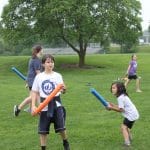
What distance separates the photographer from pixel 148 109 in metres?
13.3

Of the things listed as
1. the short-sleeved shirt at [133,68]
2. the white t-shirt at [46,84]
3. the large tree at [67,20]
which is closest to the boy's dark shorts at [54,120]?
the white t-shirt at [46,84]

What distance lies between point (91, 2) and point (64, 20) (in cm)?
268

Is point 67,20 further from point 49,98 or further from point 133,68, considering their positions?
point 49,98

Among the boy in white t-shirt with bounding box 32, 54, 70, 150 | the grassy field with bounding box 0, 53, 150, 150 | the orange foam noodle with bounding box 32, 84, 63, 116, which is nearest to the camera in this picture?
the orange foam noodle with bounding box 32, 84, 63, 116

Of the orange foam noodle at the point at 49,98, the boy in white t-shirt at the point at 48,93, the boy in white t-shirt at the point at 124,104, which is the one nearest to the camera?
the orange foam noodle at the point at 49,98

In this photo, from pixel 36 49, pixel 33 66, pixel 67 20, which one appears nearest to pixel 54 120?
pixel 36 49

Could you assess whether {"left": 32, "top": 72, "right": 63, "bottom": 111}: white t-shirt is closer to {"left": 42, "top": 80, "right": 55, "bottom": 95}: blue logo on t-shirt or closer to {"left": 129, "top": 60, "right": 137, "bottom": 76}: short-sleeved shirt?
{"left": 42, "top": 80, "right": 55, "bottom": 95}: blue logo on t-shirt

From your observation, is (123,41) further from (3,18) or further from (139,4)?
(3,18)

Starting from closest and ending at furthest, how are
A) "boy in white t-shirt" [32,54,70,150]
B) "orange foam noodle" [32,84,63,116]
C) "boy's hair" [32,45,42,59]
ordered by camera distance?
1. "orange foam noodle" [32,84,63,116]
2. "boy in white t-shirt" [32,54,70,150]
3. "boy's hair" [32,45,42,59]

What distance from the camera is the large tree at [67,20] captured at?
36.5 metres

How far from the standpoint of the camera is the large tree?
3653cm

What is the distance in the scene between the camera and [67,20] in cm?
3684

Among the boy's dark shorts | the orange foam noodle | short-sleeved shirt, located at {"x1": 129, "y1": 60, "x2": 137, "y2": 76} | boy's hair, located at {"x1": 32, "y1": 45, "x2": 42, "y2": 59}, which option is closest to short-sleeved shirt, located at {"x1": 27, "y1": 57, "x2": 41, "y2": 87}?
boy's hair, located at {"x1": 32, "y1": 45, "x2": 42, "y2": 59}

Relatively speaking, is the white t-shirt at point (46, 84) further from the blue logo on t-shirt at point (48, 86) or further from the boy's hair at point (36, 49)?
the boy's hair at point (36, 49)
